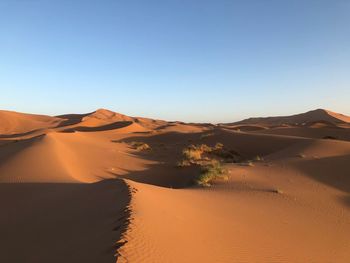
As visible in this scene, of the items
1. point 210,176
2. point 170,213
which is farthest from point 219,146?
point 170,213

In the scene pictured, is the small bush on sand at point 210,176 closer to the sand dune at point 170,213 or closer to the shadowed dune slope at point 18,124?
the sand dune at point 170,213

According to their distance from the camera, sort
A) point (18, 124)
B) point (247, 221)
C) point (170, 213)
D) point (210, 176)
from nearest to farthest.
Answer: point (170, 213) → point (247, 221) → point (210, 176) → point (18, 124)

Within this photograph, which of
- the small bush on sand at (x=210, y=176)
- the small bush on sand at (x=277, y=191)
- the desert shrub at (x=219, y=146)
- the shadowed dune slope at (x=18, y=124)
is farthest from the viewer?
the shadowed dune slope at (x=18, y=124)

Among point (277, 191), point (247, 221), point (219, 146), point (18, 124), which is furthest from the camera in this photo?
point (18, 124)

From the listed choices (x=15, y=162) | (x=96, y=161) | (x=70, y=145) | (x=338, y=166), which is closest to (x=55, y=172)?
(x=15, y=162)

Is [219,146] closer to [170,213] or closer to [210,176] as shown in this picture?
[210,176]

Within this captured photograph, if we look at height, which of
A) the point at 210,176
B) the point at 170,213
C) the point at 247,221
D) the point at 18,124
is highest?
the point at 18,124

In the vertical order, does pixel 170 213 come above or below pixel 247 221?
above

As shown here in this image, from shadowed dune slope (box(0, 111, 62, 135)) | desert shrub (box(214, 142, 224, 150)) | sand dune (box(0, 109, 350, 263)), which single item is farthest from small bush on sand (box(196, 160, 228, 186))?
shadowed dune slope (box(0, 111, 62, 135))

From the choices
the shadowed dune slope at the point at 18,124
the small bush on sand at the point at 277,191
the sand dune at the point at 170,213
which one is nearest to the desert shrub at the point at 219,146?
the sand dune at the point at 170,213

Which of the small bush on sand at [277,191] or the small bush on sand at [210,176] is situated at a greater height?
the small bush on sand at [210,176]

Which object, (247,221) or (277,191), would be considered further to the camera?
(277,191)

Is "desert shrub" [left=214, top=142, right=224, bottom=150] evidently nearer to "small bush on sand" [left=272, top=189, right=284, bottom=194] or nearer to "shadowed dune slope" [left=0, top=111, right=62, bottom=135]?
"small bush on sand" [left=272, top=189, right=284, bottom=194]

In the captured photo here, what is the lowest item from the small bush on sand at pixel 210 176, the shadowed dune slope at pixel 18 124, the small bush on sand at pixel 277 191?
the small bush on sand at pixel 277 191
